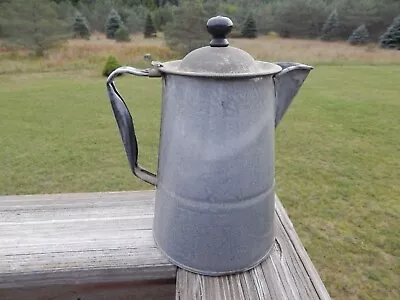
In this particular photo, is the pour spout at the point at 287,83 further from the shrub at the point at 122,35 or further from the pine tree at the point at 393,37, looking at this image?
the shrub at the point at 122,35

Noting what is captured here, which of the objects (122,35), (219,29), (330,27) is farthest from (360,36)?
(219,29)

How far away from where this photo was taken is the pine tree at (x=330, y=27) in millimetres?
16781

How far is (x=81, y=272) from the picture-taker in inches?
32.8

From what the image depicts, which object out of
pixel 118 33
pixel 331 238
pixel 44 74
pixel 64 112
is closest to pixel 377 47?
pixel 118 33

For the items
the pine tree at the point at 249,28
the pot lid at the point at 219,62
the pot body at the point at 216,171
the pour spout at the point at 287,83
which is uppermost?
the pot lid at the point at 219,62

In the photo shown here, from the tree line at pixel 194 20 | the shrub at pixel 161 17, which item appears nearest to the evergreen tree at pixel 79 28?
the tree line at pixel 194 20

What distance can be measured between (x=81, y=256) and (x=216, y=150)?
44 centimetres

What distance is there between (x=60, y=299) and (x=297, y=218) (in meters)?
1.75

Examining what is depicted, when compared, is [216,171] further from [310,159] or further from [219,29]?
[310,159]

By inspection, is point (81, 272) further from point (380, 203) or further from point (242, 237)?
point (380, 203)

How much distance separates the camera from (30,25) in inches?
478

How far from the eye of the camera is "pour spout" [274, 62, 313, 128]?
84 centimetres

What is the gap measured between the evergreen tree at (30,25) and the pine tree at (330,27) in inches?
472

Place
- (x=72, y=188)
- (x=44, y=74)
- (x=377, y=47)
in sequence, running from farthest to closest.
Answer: (x=377, y=47), (x=44, y=74), (x=72, y=188)
